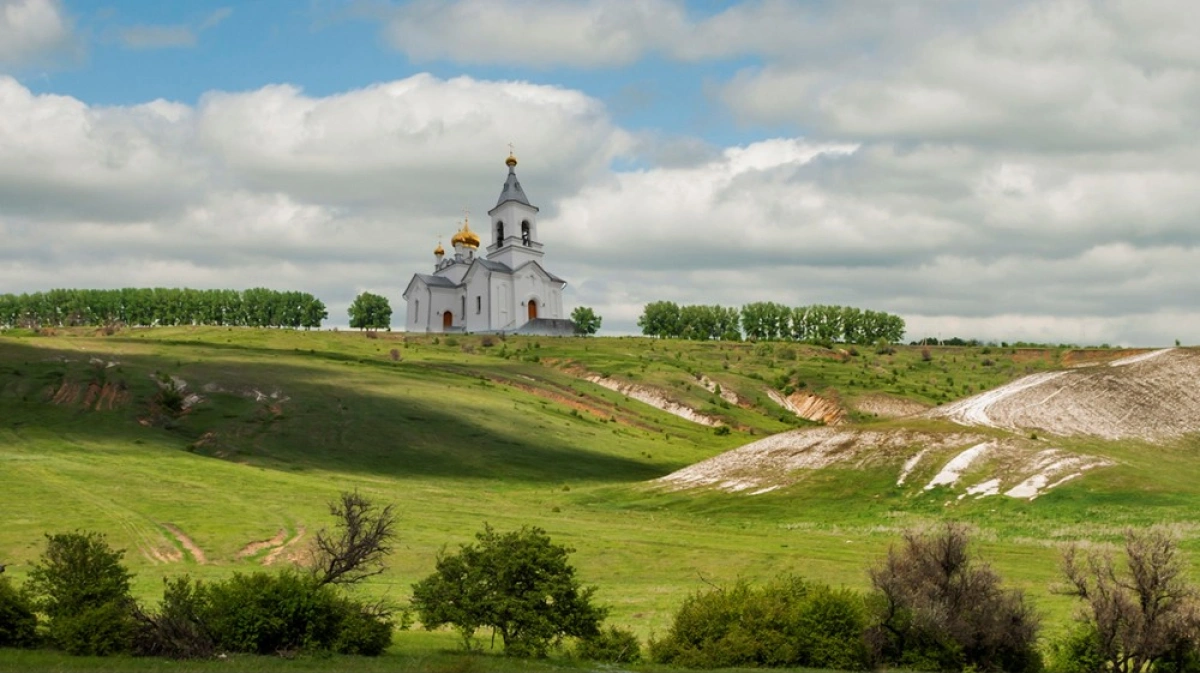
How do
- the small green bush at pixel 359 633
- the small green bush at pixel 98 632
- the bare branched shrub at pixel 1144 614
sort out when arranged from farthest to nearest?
the small green bush at pixel 359 633 < the bare branched shrub at pixel 1144 614 < the small green bush at pixel 98 632

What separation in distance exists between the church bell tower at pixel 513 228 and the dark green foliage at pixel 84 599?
501ft

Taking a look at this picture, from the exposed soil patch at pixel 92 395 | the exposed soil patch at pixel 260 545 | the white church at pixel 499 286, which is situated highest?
the white church at pixel 499 286

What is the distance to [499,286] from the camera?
584ft

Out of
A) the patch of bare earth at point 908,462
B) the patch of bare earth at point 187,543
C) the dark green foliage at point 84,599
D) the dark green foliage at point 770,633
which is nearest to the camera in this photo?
the dark green foliage at point 84,599

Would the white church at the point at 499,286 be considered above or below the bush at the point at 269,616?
above

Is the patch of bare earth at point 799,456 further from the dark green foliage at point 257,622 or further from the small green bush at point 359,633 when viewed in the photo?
the dark green foliage at point 257,622

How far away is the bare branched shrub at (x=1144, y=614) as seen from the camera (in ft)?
94.1

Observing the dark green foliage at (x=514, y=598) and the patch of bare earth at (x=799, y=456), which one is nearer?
the dark green foliage at (x=514, y=598)

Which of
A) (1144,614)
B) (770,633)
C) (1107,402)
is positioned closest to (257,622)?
(770,633)

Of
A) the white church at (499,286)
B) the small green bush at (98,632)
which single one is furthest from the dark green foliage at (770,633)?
the white church at (499,286)

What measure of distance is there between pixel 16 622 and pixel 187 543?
22.8 m

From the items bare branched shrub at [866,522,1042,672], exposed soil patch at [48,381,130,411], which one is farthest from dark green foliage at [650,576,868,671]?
exposed soil patch at [48,381,130,411]

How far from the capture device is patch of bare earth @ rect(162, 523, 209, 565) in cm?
4931

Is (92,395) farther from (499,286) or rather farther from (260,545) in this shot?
(499,286)
